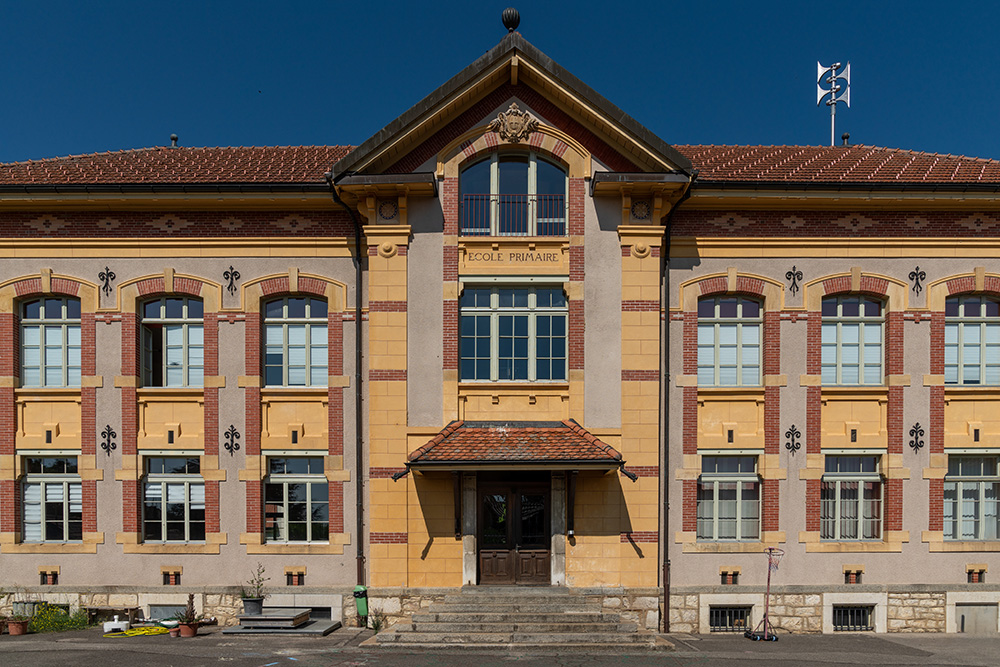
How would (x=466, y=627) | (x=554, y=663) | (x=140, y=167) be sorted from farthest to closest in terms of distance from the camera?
(x=140, y=167) → (x=466, y=627) → (x=554, y=663)

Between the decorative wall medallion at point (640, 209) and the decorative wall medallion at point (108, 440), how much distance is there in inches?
510

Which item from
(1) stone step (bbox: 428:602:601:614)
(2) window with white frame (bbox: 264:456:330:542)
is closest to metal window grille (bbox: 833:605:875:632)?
(1) stone step (bbox: 428:602:601:614)

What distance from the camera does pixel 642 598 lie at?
47.1 ft

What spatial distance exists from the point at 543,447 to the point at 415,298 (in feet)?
14.4

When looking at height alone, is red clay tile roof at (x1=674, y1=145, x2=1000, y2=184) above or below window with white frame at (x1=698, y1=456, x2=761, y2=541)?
above

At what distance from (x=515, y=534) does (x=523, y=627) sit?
203 cm

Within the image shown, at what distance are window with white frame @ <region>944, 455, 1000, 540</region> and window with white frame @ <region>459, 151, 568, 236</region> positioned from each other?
1073 centimetres

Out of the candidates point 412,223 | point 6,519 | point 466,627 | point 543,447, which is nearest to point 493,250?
point 412,223

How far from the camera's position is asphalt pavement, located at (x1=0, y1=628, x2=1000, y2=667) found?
1223 centimetres

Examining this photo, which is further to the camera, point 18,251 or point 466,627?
point 18,251

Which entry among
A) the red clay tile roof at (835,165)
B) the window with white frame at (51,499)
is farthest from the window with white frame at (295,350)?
the red clay tile roof at (835,165)

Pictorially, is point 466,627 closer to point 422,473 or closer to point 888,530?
point 422,473

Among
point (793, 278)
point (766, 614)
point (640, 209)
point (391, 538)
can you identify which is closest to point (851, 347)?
point (793, 278)

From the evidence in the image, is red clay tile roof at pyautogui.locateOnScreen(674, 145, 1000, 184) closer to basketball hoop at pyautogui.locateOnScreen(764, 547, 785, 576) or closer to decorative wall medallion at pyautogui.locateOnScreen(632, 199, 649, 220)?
decorative wall medallion at pyautogui.locateOnScreen(632, 199, 649, 220)
